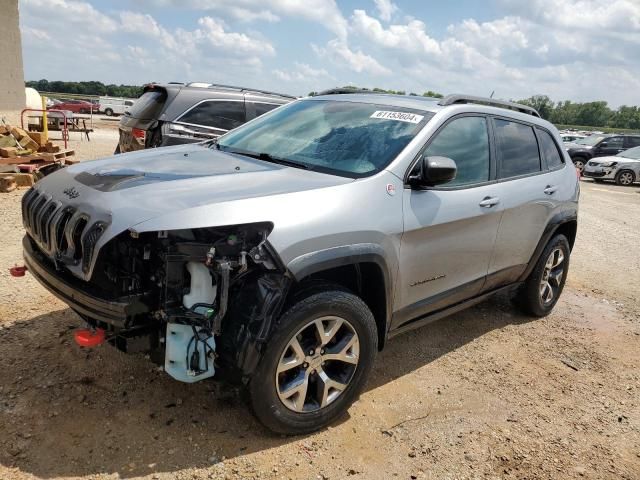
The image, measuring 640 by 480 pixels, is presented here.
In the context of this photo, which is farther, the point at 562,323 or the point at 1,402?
the point at 562,323

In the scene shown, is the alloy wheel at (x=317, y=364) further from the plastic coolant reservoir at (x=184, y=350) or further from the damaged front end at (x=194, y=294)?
the plastic coolant reservoir at (x=184, y=350)

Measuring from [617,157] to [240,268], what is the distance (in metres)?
19.9

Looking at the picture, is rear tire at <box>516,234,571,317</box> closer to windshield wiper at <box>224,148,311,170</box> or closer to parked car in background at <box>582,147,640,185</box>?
windshield wiper at <box>224,148,311,170</box>

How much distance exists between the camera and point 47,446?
271cm

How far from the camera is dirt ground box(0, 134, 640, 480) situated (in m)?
2.75

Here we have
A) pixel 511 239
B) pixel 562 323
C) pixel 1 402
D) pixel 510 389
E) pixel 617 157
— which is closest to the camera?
pixel 1 402

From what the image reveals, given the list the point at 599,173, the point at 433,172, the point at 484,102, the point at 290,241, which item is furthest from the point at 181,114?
the point at 599,173

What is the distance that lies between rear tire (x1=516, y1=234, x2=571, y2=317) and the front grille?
3.86 meters

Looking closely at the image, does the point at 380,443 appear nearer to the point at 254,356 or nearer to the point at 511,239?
the point at 254,356

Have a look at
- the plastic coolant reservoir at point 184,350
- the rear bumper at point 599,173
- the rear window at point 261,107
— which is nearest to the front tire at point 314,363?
the plastic coolant reservoir at point 184,350

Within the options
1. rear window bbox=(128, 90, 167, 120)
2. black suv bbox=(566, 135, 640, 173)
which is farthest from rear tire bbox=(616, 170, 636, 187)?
rear window bbox=(128, 90, 167, 120)

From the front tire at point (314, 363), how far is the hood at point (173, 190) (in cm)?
59

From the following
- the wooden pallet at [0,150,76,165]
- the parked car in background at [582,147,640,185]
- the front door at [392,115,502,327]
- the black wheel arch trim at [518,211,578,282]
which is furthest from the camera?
the parked car in background at [582,147,640,185]

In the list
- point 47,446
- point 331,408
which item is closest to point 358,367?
point 331,408
